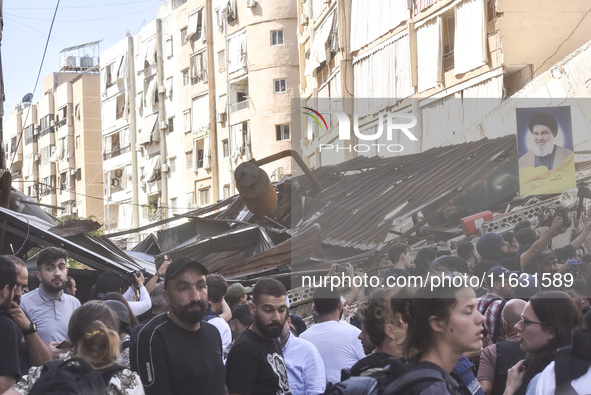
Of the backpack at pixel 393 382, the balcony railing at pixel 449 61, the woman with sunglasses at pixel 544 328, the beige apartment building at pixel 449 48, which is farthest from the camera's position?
the balcony railing at pixel 449 61

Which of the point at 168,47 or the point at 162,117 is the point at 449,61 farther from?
the point at 162,117

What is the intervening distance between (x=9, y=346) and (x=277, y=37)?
3987 cm

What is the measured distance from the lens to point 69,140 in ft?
210

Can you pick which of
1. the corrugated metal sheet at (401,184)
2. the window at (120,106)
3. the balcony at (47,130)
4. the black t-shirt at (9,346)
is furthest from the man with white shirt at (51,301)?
the balcony at (47,130)

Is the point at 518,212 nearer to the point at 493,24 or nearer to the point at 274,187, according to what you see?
the point at 274,187

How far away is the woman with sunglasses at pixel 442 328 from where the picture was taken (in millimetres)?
3463

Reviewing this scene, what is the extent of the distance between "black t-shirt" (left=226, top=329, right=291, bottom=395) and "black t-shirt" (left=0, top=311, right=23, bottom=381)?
1150 millimetres

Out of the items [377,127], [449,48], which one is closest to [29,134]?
[449,48]

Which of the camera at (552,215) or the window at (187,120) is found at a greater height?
the window at (187,120)

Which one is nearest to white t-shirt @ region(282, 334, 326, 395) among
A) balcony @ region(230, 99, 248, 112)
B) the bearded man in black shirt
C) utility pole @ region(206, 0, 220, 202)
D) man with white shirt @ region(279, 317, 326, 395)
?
man with white shirt @ region(279, 317, 326, 395)

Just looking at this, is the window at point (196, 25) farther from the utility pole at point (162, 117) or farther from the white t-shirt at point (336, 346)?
the white t-shirt at point (336, 346)

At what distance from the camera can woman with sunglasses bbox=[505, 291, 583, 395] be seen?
4398 millimetres

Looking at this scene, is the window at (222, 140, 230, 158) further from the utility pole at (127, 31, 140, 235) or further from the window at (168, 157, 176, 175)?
the utility pole at (127, 31, 140, 235)

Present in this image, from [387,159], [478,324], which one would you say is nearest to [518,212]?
[387,159]
